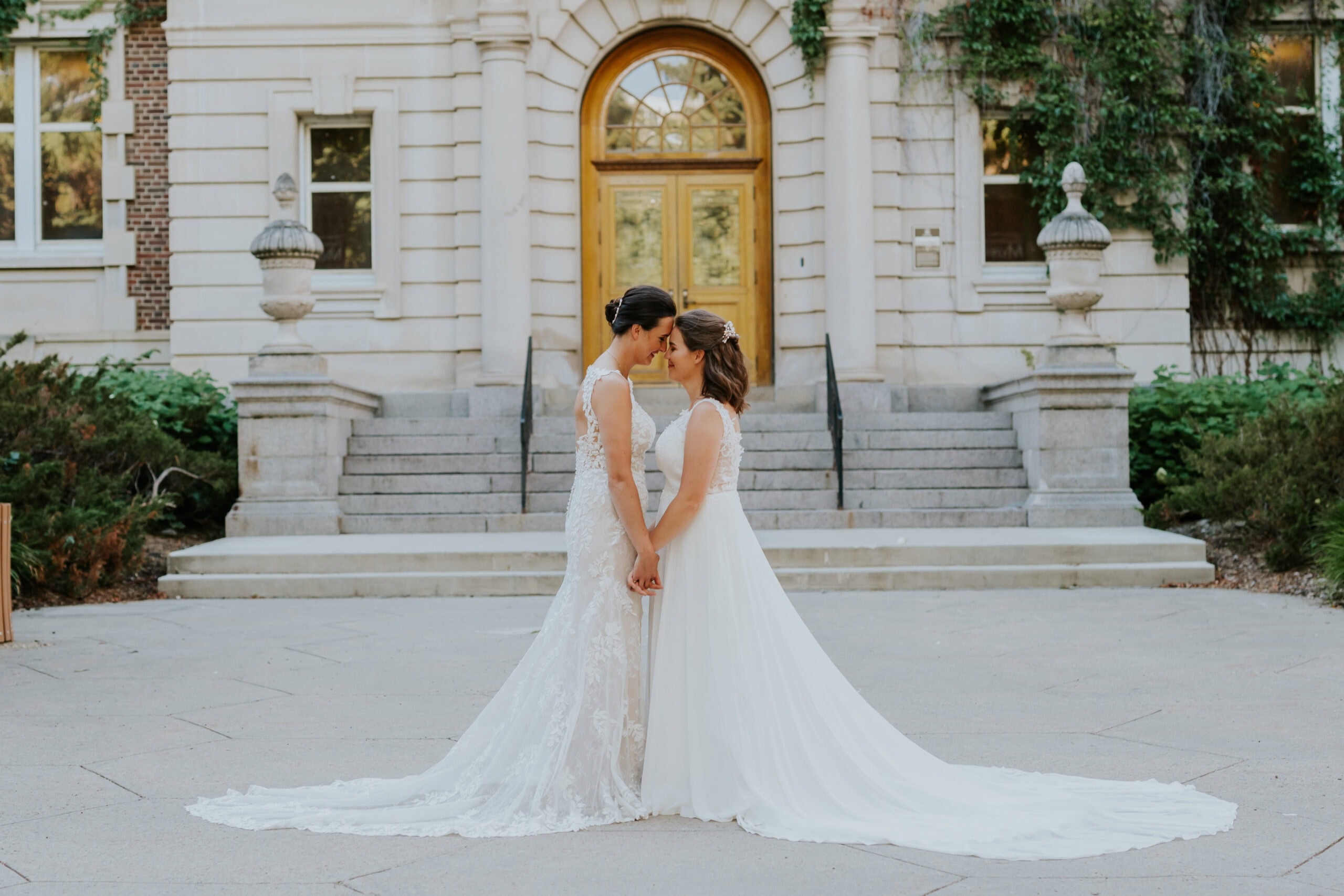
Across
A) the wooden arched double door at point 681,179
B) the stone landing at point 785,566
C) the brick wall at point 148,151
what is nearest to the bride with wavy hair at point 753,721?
the stone landing at point 785,566

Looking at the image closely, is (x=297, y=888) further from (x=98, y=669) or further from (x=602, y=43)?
(x=602, y=43)

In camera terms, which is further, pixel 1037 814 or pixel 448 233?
pixel 448 233

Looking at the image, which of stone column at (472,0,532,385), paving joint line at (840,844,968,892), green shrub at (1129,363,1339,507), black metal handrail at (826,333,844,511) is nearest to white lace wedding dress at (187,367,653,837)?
paving joint line at (840,844,968,892)

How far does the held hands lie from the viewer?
4715 millimetres

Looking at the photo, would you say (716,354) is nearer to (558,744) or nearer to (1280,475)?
(558,744)

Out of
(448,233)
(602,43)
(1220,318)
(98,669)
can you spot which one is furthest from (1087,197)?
(98,669)

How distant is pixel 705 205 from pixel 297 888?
1373cm

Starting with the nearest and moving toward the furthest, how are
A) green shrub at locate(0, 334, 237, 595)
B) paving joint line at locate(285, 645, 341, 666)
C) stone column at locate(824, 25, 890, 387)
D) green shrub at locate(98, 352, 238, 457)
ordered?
1. paving joint line at locate(285, 645, 341, 666)
2. green shrub at locate(0, 334, 237, 595)
3. green shrub at locate(98, 352, 238, 457)
4. stone column at locate(824, 25, 890, 387)

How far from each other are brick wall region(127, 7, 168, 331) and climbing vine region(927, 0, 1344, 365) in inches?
376

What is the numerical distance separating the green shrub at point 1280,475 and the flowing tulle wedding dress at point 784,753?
661 centimetres

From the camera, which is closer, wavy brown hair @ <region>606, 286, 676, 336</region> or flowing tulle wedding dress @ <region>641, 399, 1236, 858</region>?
flowing tulle wedding dress @ <region>641, 399, 1236, 858</region>

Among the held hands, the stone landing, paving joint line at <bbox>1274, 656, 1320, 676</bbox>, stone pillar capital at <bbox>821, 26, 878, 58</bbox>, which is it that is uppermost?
stone pillar capital at <bbox>821, 26, 878, 58</bbox>

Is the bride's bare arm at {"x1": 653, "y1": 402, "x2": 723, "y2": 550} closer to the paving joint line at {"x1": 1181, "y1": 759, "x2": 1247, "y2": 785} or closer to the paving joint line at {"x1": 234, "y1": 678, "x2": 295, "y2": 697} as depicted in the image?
the paving joint line at {"x1": 1181, "y1": 759, "x2": 1247, "y2": 785}

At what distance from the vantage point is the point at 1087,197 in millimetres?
16219
